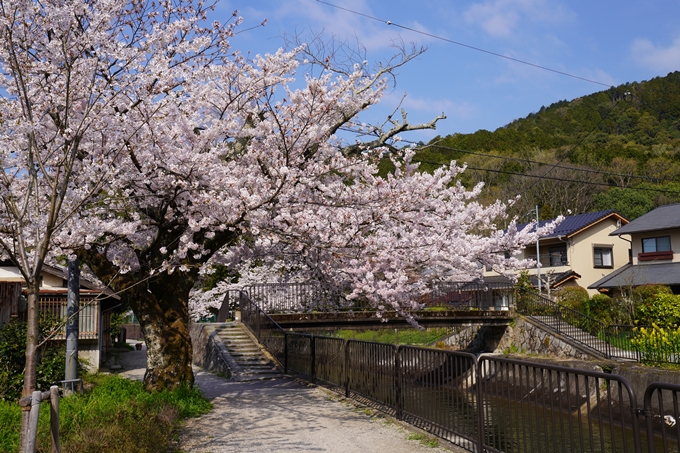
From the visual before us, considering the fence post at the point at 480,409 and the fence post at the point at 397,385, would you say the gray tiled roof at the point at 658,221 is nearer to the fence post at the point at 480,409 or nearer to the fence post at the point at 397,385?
the fence post at the point at 397,385

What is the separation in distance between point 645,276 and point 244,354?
2438cm

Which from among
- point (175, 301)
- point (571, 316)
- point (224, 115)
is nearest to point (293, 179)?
point (224, 115)

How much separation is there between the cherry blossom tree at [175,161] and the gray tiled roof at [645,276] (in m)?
21.2

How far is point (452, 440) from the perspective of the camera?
26.4 feet

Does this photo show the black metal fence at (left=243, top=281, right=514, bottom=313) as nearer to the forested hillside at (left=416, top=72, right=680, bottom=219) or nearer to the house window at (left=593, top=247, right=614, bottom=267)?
the house window at (left=593, top=247, right=614, bottom=267)

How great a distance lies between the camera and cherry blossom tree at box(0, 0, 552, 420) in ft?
27.4

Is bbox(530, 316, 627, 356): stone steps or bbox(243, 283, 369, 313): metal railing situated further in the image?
bbox(530, 316, 627, 356): stone steps

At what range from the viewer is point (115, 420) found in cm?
775

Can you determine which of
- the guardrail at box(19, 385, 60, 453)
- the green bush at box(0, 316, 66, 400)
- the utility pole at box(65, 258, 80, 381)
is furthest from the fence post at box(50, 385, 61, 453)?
the green bush at box(0, 316, 66, 400)

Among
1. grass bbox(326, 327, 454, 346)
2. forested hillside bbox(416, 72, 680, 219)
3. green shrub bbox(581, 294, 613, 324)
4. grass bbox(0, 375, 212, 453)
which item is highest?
forested hillside bbox(416, 72, 680, 219)

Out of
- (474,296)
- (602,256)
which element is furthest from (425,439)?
(602,256)

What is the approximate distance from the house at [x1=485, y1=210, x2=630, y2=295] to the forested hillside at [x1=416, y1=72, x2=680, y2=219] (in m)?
7.15

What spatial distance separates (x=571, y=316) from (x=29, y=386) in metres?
24.9

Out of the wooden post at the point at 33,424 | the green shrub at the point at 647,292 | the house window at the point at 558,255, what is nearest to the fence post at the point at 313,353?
the wooden post at the point at 33,424
